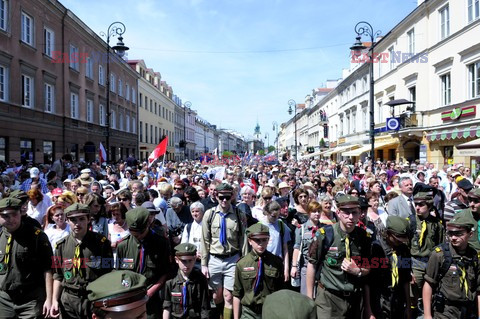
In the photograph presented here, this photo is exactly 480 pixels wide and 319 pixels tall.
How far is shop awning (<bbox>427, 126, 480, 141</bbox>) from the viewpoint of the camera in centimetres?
1950

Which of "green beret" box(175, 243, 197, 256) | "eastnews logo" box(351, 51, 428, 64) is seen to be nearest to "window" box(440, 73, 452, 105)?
"eastnews logo" box(351, 51, 428, 64)

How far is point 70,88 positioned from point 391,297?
86.4 ft

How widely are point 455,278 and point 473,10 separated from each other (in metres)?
21.4

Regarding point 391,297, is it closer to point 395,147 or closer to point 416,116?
point 416,116

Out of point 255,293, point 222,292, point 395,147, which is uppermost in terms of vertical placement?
point 395,147

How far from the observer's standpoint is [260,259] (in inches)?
165

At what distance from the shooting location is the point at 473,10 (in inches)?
792

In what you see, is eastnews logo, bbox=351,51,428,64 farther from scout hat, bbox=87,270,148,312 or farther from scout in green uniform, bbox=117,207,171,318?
scout hat, bbox=87,270,148,312

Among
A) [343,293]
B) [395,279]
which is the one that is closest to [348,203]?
[343,293]

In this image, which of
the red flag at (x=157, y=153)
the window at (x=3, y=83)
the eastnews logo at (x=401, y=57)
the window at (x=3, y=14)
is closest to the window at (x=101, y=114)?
the window at (x=3, y=83)

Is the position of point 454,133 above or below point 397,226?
above

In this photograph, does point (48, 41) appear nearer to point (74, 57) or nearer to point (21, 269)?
point (74, 57)

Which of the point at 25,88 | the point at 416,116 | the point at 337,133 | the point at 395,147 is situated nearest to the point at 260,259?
the point at 25,88

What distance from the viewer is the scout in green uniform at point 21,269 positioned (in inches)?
159
